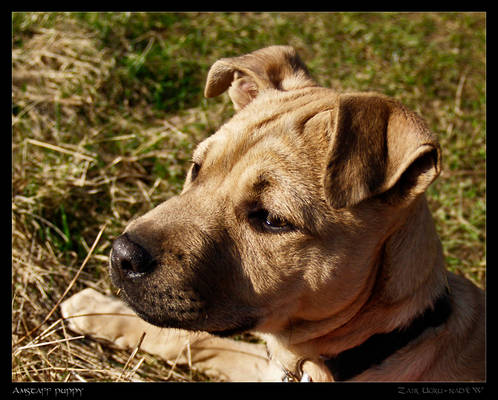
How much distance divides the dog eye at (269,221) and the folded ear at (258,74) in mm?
1183

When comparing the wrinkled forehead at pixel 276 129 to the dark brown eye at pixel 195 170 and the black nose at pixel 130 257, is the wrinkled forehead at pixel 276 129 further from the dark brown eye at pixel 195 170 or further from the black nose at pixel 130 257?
the black nose at pixel 130 257

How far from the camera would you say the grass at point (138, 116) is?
4.61 m

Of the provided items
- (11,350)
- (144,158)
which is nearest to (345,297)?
(11,350)

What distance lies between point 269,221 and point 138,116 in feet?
12.2

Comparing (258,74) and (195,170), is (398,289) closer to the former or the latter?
(195,170)

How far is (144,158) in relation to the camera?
5875 mm

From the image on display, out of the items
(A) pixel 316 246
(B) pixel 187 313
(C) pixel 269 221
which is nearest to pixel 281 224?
(C) pixel 269 221

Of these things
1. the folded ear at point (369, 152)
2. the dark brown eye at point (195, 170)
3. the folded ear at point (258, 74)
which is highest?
the folded ear at point (258, 74)

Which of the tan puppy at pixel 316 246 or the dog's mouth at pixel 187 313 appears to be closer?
the tan puppy at pixel 316 246

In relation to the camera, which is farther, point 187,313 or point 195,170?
point 195,170

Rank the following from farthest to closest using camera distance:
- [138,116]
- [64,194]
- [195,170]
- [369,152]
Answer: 1. [138,116]
2. [64,194]
3. [195,170]
4. [369,152]

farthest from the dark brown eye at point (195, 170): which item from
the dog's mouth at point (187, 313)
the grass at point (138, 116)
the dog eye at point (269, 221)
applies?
the grass at point (138, 116)

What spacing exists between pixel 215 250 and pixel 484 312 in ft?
6.55

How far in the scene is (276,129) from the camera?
3213mm
